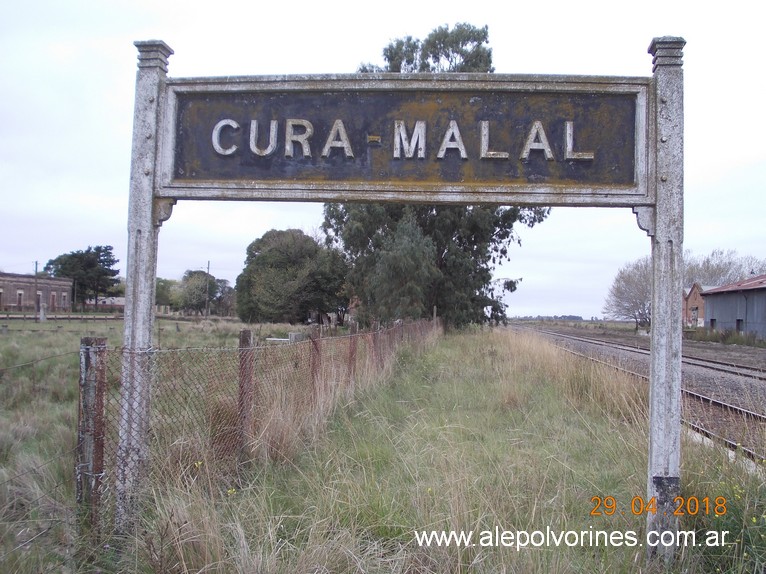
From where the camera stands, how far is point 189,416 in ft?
17.7

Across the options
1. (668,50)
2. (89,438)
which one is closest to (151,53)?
(89,438)

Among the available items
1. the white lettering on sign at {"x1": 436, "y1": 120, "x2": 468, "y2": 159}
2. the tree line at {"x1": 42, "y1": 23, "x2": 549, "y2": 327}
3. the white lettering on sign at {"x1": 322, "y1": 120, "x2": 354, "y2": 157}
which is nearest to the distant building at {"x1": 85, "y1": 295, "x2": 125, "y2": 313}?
the tree line at {"x1": 42, "y1": 23, "x2": 549, "y2": 327}

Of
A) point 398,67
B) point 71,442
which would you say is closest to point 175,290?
point 398,67

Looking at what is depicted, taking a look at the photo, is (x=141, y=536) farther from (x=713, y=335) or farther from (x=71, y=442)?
(x=713, y=335)

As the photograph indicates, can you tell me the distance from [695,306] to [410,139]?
62.6 meters

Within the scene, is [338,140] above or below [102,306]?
above

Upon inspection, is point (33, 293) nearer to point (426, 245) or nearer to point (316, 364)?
point (426, 245)

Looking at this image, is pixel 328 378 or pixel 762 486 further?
pixel 328 378

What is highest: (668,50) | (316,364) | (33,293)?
(668,50)

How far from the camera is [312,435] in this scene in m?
6.03

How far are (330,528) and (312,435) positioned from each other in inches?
83.8

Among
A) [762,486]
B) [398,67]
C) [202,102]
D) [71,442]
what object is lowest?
[71,442]

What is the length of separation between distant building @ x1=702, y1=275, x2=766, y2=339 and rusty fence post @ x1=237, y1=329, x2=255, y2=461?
34.1m

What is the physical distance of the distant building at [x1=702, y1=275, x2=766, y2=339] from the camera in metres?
35.1
